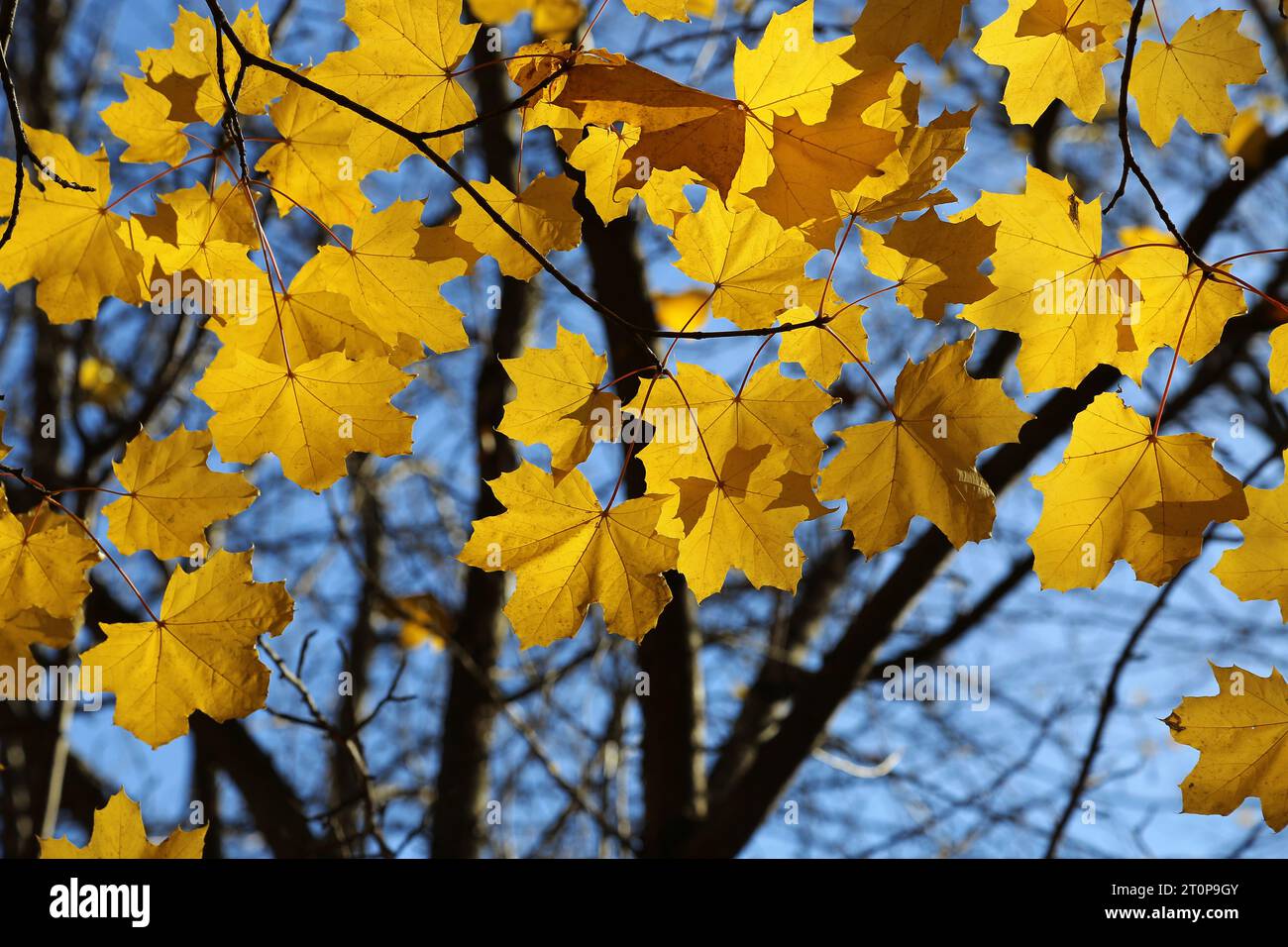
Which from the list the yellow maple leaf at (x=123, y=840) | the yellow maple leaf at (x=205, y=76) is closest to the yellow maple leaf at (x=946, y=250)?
the yellow maple leaf at (x=205, y=76)

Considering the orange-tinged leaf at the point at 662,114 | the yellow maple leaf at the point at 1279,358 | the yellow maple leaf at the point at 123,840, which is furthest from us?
the yellow maple leaf at the point at 123,840

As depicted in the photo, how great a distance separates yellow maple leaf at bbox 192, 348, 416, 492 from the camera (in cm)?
160

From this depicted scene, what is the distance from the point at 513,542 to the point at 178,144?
963mm

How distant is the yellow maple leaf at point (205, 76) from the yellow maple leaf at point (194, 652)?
0.76 meters

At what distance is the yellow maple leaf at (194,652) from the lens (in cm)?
161

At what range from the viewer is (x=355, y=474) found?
489cm

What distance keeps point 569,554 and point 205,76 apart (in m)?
1.04

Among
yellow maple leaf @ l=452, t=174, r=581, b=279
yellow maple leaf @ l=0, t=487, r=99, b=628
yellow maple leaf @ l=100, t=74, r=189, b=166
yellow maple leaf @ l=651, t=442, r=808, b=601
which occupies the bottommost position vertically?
yellow maple leaf @ l=651, t=442, r=808, b=601

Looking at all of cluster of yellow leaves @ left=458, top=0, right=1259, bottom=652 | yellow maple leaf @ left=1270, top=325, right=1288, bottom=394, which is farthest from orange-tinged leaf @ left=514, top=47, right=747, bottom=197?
yellow maple leaf @ left=1270, top=325, right=1288, bottom=394

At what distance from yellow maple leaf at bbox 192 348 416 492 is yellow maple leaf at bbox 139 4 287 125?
0.42 m

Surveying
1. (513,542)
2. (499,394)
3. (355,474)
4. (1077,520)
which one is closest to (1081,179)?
(499,394)

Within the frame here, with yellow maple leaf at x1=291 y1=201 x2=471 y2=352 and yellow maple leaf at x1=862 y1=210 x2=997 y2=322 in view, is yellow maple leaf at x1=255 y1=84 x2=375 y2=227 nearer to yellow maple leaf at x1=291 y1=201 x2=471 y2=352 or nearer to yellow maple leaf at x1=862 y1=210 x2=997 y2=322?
yellow maple leaf at x1=291 y1=201 x2=471 y2=352

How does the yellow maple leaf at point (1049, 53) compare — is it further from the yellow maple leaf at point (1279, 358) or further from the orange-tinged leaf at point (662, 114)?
the orange-tinged leaf at point (662, 114)
